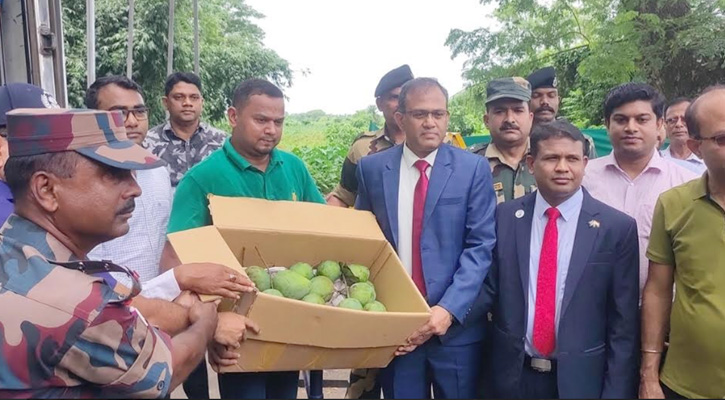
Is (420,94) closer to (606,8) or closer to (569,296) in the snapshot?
(569,296)

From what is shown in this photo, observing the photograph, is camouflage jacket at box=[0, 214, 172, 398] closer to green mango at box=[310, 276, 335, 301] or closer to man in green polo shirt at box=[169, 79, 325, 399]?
green mango at box=[310, 276, 335, 301]

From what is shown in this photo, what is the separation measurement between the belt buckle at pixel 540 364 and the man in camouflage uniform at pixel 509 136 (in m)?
1.01

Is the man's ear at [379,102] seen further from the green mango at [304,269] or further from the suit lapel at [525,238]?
the green mango at [304,269]

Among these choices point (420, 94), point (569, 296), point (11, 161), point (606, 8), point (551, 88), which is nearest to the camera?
point (11, 161)

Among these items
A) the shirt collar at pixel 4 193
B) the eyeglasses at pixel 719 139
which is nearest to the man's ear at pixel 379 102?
the eyeglasses at pixel 719 139

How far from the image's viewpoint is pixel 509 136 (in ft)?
10.9

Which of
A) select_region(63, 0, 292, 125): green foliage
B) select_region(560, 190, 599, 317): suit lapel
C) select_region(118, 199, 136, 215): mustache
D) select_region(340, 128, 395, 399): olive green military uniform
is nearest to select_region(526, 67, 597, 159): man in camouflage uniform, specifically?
select_region(340, 128, 395, 399): olive green military uniform

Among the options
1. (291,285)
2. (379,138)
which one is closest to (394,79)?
(379,138)

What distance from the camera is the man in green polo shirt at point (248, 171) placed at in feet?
8.95

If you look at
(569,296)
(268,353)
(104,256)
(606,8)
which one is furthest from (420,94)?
(606,8)

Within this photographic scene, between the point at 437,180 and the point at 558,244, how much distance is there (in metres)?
0.58

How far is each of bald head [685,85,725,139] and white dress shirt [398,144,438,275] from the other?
1.04 meters

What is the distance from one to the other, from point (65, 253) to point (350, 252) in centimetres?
129

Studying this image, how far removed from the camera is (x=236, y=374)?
8.45 ft
